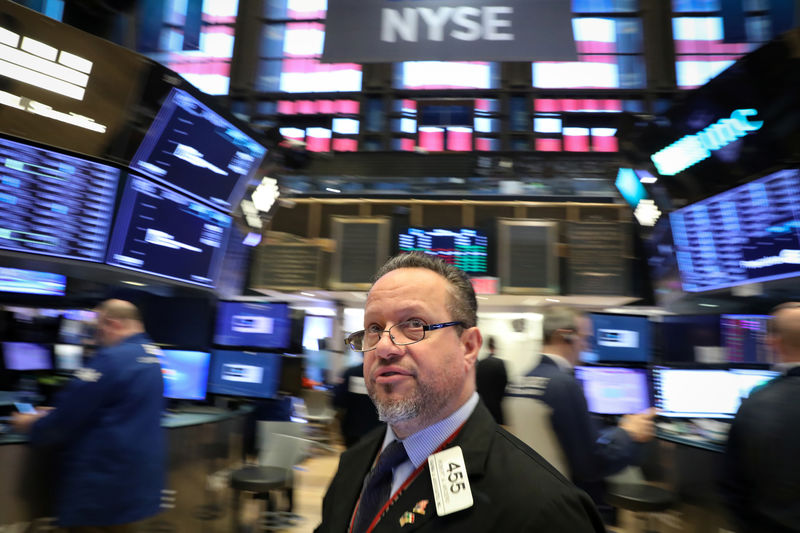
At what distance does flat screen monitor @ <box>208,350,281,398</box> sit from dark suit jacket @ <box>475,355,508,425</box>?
211 cm

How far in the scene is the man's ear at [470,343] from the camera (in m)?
1.20

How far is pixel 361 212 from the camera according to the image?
27.2ft

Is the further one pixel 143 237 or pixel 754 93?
pixel 143 237

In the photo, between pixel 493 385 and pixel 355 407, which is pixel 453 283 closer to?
pixel 493 385

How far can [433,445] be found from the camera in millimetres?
1080

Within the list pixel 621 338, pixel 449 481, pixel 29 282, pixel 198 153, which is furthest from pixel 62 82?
pixel 621 338

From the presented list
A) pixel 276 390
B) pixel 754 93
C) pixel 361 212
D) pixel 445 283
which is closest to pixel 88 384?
pixel 445 283

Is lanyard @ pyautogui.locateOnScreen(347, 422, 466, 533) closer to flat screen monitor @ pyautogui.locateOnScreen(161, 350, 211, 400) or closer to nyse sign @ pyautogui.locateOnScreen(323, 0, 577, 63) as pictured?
nyse sign @ pyautogui.locateOnScreen(323, 0, 577, 63)

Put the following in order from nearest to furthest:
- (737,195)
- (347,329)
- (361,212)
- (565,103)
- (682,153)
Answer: (737,195) < (682,153) < (361,212) < (347,329) < (565,103)

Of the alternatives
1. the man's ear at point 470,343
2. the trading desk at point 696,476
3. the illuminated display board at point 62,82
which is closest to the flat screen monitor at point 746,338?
the trading desk at point 696,476

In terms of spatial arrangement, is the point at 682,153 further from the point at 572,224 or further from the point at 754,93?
the point at 572,224

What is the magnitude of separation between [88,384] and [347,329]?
8.06 meters

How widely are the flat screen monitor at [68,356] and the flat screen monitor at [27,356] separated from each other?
52 mm

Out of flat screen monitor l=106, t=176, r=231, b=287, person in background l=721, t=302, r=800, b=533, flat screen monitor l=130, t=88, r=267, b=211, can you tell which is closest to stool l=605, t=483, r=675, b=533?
person in background l=721, t=302, r=800, b=533
